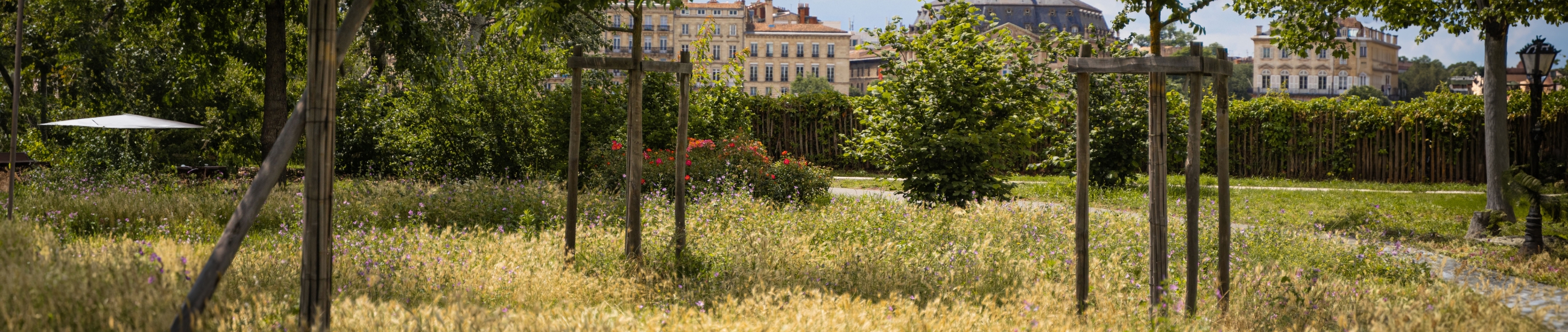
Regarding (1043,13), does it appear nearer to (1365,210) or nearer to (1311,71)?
(1311,71)

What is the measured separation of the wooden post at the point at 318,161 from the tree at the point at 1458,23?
8.30m

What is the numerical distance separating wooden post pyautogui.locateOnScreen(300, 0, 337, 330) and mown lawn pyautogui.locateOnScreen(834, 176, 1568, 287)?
22.5 feet

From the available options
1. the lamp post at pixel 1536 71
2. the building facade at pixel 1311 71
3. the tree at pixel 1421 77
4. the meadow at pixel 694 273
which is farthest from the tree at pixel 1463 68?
the meadow at pixel 694 273

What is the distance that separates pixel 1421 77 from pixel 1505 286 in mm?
115969

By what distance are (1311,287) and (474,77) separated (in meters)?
10.2

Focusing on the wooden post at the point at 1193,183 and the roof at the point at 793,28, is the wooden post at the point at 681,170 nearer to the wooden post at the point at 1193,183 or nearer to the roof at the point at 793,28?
the wooden post at the point at 1193,183

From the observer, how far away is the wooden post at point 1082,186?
4824 mm

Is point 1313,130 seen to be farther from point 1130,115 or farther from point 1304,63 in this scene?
point 1304,63

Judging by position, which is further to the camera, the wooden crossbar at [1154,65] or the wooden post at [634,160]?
the wooden post at [634,160]

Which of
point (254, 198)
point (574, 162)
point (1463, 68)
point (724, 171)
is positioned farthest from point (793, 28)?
point (254, 198)

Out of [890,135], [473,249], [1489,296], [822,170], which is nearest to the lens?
[1489,296]

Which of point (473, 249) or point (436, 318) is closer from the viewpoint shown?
point (436, 318)

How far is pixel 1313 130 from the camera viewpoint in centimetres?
1747

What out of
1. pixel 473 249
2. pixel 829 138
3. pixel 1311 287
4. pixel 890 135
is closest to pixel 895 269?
pixel 1311 287
